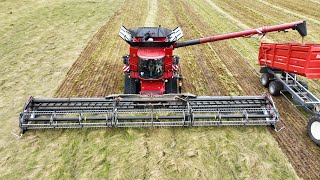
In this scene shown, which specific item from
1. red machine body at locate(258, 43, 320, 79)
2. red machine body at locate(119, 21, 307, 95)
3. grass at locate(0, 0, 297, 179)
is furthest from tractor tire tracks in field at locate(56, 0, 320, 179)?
red machine body at locate(119, 21, 307, 95)

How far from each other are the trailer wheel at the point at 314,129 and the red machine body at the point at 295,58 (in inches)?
82.9

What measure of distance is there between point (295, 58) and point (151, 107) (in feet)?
18.9

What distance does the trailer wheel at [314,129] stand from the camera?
8712 millimetres

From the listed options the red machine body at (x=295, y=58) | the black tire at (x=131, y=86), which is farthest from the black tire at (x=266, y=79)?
the black tire at (x=131, y=86)

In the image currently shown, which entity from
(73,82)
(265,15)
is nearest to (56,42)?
(73,82)

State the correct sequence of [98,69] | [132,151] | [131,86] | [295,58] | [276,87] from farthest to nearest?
[98,69], [276,87], [131,86], [295,58], [132,151]

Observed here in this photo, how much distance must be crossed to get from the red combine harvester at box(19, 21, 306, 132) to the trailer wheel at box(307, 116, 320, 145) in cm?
107

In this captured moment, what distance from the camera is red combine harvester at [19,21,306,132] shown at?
30.7 ft

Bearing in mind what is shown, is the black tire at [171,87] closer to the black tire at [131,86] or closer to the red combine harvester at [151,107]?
the red combine harvester at [151,107]

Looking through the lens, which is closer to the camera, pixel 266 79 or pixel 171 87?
pixel 171 87

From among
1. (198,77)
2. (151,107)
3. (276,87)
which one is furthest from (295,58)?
(151,107)

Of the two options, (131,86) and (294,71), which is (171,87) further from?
(294,71)

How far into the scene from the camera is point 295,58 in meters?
10.8

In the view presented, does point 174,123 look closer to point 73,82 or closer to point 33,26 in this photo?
point 73,82
